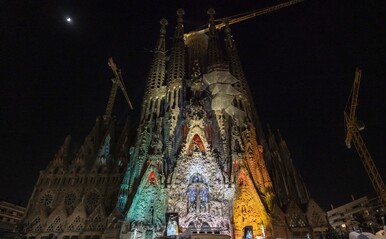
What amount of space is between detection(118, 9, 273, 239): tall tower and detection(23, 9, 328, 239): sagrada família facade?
11 cm

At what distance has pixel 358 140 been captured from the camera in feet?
157

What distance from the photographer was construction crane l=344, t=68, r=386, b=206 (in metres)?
46.2

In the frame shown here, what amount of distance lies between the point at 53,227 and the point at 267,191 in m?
26.6

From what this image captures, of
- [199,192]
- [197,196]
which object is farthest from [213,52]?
[197,196]

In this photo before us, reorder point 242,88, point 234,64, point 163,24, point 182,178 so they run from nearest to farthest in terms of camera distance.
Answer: point 182,178 → point 242,88 → point 234,64 → point 163,24

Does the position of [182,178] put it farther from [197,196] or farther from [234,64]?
[234,64]

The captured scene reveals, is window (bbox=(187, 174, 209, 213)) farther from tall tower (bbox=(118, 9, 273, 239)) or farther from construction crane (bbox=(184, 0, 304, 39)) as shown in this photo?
construction crane (bbox=(184, 0, 304, 39))

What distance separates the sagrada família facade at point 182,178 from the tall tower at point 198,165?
0.37 ft

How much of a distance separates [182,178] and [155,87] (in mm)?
18362

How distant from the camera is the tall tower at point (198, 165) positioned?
26.5 m

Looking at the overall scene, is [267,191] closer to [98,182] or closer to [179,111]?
[179,111]

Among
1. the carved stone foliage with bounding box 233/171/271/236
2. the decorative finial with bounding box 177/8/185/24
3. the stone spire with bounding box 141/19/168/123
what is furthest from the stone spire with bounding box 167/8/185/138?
the carved stone foliage with bounding box 233/171/271/236

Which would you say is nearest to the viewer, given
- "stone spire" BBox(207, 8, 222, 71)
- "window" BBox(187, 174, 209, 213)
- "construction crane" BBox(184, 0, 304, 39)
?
"window" BBox(187, 174, 209, 213)

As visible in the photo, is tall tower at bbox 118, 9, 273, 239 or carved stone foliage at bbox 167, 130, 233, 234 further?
tall tower at bbox 118, 9, 273, 239
